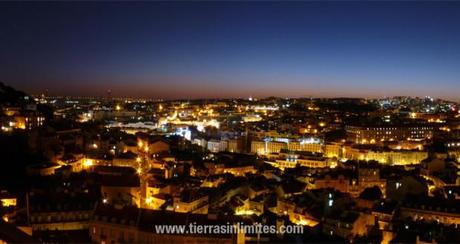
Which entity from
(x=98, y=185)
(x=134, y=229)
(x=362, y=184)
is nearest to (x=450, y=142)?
(x=362, y=184)

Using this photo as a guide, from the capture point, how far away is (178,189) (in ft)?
61.8

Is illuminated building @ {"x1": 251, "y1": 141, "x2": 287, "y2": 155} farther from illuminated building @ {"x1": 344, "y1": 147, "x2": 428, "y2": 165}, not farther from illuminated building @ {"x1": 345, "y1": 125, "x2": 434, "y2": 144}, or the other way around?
illuminated building @ {"x1": 345, "y1": 125, "x2": 434, "y2": 144}

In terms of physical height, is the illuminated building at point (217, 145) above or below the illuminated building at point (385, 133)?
below

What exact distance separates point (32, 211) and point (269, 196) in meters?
8.41

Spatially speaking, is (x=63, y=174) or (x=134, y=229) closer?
(x=134, y=229)

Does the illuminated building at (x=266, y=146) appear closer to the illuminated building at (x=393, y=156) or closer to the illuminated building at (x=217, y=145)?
the illuminated building at (x=217, y=145)

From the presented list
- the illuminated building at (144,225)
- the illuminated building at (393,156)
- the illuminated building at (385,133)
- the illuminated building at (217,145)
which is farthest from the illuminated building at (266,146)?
the illuminated building at (144,225)

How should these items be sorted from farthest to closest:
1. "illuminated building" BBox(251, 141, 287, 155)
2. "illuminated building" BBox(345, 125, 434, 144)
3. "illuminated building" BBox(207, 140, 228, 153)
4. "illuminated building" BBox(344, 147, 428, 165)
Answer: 1. "illuminated building" BBox(345, 125, 434, 144)
2. "illuminated building" BBox(207, 140, 228, 153)
3. "illuminated building" BBox(251, 141, 287, 155)
4. "illuminated building" BBox(344, 147, 428, 165)

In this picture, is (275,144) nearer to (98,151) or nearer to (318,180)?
(98,151)

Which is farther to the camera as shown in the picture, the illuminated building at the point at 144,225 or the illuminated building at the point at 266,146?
the illuminated building at the point at 266,146

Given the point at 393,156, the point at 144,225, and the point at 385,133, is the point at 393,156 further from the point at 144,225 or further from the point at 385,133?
the point at 144,225

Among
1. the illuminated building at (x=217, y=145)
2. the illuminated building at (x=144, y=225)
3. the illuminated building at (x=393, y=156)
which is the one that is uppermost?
the illuminated building at (x=144, y=225)

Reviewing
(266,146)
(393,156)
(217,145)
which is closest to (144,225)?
(393,156)

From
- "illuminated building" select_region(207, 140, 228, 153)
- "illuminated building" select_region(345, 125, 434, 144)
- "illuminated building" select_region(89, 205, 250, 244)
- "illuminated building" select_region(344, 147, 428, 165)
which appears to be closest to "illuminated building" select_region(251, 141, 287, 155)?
"illuminated building" select_region(207, 140, 228, 153)
